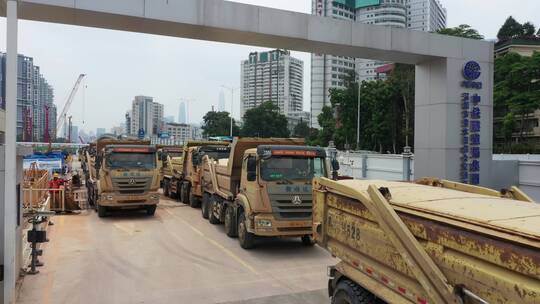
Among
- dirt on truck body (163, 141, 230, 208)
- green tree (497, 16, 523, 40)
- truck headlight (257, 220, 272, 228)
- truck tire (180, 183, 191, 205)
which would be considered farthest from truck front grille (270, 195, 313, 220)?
green tree (497, 16, 523, 40)

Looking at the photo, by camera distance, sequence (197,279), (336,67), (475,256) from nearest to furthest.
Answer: (475,256), (197,279), (336,67)

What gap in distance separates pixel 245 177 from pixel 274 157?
3.09 ft

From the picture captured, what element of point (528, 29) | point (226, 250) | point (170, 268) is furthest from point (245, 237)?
point (528, 29)

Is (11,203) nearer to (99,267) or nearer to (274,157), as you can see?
(99,267)

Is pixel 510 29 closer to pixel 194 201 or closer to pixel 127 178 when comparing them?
pixel 194 201

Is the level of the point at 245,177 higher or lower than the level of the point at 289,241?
higher

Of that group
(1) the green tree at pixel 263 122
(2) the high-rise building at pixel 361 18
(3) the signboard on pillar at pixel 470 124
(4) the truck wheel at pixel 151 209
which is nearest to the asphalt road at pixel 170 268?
(4) the truck wheel at pixel 151 209

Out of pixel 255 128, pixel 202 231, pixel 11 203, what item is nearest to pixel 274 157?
pixel 202 231

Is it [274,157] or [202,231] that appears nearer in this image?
[274,157]

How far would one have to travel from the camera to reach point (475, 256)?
350cm

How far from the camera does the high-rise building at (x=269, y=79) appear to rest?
302 feet

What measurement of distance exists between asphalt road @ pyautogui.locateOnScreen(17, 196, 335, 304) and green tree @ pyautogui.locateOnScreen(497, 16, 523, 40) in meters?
71.6

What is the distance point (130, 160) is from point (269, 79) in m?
79.9

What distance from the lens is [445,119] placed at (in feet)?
49.1
